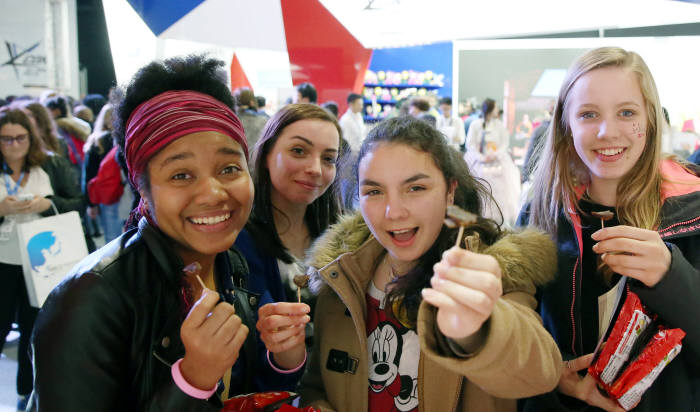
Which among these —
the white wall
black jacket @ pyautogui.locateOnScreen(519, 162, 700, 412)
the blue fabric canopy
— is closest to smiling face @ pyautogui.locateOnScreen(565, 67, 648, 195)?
black jacket @ pyautogui.locateOnScreen(519, 162, 700, 412)

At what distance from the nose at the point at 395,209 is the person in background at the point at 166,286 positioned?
354 millimetres

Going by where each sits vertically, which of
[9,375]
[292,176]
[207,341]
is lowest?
[9,375]

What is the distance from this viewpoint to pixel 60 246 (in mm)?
3482

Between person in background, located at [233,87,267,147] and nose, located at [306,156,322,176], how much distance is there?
2.31m

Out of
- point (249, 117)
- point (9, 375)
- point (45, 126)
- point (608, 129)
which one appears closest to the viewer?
point (608, 129)

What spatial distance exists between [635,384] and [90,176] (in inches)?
202

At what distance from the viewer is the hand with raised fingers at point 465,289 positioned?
3.11 ft

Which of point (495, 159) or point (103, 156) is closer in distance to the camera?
point (103, 156)

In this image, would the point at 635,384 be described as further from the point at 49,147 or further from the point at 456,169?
the point at 49,147

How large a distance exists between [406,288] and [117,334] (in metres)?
0.75

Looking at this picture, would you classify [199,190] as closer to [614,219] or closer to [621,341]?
[621,341]

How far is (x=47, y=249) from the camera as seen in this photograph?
11.2ft

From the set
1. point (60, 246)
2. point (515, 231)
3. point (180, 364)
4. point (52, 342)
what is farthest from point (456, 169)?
point (60, 246)

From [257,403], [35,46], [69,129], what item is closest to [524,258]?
[257,403]
